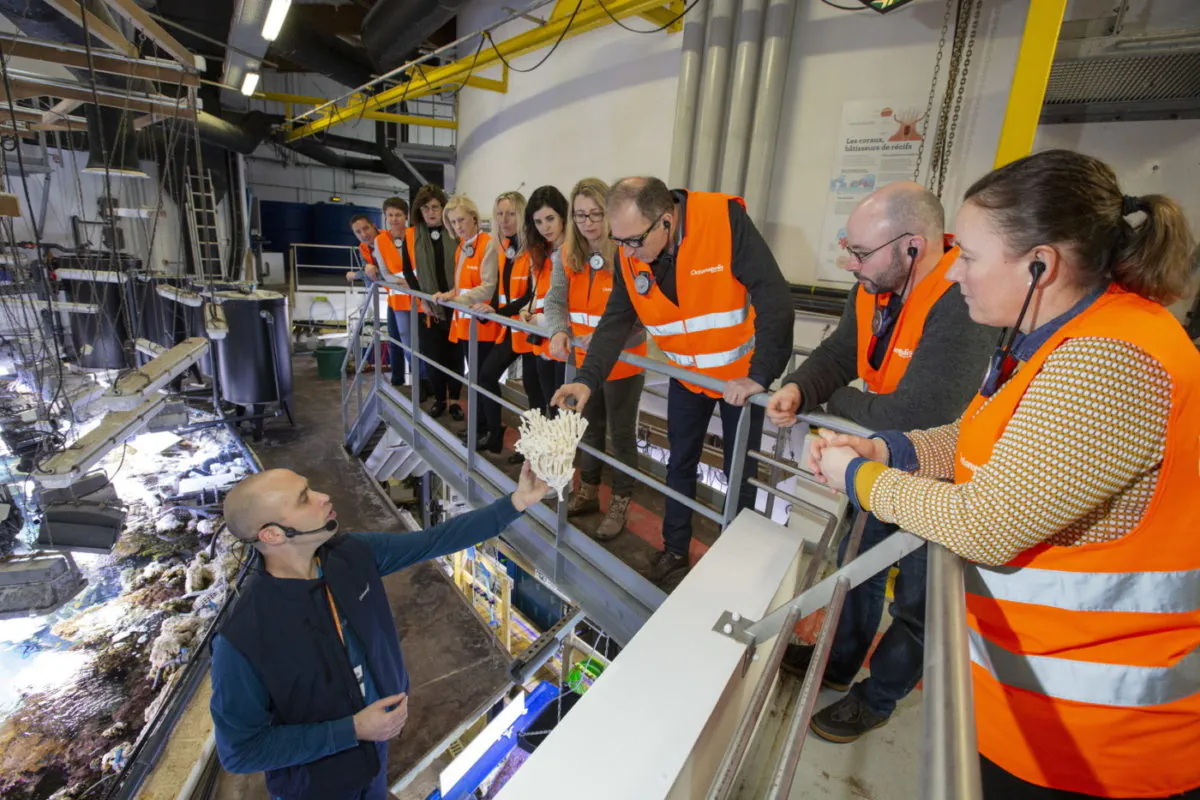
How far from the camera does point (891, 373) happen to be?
140 centimetres

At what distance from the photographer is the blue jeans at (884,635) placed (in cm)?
121

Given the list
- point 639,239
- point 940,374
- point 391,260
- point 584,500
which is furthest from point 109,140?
point 940,374

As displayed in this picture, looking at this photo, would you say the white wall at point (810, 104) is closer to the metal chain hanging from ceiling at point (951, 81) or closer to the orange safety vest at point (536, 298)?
the metal chain hanging from ceiling at point (951, 81)

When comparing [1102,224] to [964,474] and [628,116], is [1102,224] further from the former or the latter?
[628,116]

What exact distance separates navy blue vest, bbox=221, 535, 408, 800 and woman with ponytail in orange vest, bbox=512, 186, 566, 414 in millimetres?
1208

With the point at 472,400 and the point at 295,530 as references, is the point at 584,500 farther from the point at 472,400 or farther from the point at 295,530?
the point at 295,530

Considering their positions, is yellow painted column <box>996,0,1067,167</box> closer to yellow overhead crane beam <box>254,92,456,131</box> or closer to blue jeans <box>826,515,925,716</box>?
blue jeans <box>826,515,925,716</box>

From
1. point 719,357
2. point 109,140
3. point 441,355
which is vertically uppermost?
point 109,140

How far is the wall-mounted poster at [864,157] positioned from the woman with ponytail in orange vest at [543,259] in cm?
182

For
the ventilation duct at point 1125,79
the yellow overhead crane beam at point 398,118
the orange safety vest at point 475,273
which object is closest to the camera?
the ventilation duct at point 1125,79

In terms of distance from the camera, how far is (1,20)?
5.38 metres

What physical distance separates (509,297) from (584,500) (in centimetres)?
126

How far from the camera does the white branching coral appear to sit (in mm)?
1556

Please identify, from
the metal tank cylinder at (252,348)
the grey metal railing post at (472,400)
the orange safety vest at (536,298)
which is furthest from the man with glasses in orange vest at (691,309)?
the metal tank cylinder at (252,348)
